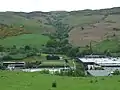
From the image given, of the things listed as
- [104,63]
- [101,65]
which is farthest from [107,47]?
[101,65]

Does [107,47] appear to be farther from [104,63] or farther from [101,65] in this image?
[101,65]

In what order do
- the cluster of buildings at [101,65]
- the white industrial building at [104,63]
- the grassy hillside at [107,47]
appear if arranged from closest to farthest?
the cluster of buildings at [101,65]
the white industrial building at [104,63]
the grassy hillside at [107,47]

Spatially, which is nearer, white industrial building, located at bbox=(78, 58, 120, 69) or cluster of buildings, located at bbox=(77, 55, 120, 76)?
cluster of buildings, located at bbox=(77, 55, 120, 76)

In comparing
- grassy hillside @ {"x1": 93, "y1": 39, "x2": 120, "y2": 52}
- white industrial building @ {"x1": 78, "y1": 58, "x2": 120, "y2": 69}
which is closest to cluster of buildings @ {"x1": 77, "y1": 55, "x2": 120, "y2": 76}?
white industrial building @ {"x1": 78, "y1": 58, "x2": 120, "y2": 69}

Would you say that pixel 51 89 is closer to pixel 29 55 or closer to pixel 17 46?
pixel 29 55

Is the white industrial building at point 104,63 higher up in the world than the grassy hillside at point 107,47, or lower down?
higher up

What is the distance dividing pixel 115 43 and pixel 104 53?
27.4m

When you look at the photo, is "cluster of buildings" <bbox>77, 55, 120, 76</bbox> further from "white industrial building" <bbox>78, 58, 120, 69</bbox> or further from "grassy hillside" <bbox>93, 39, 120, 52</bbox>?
"grassy hillside" <bbox>93, 39, 120, 52</bbox>

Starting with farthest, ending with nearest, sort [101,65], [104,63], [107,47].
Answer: [107,47] < [104,63] < [101,65]

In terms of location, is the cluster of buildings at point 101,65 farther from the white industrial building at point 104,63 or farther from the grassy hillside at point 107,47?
the grassy hillside at point 107,47

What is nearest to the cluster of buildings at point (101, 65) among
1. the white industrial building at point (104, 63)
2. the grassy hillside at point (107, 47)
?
the white industrial building at point (104, 63)

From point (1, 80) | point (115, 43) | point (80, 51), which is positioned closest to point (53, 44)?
point (80, 51)

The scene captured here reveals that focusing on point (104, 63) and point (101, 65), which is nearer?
point (101, 65)

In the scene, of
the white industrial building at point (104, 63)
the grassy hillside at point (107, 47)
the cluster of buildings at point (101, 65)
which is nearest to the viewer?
the cluster of buildings at point (101, 65)
